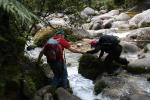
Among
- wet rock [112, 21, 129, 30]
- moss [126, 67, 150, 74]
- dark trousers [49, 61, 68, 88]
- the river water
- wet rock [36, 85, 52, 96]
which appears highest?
wet rock [112, 21, 129, 30]

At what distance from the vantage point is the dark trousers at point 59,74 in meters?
10.6

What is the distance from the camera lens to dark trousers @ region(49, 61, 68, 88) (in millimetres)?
10594

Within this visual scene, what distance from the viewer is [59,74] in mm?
10789

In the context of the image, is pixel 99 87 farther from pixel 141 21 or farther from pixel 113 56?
pixel 141 21

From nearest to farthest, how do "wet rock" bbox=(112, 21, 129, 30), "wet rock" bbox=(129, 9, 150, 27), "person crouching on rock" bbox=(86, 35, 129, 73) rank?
"person crouching on rock" bbox=(86, 35, 129, 73) → "wet rock" bbox=(129, 9, 150, 27) → "wet rock" bbox=(112, 21, 129, 30)

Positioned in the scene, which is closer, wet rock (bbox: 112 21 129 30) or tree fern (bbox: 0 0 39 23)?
tree fern (bbox: 0 0 39 23)

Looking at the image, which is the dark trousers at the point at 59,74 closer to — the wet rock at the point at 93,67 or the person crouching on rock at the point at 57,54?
the person crouching on rock at the point at 57,54

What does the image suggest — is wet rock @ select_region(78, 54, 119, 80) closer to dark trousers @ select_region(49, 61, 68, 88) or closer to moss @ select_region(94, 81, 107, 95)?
moss @ select_region(94, 81, 107, 95)

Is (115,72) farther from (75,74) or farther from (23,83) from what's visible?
(23,83)

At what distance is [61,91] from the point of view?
9820 mm

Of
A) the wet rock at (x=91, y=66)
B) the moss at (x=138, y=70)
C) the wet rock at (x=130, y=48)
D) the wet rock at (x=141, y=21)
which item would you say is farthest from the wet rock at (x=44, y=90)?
the wet rock at (x=141, y=21)

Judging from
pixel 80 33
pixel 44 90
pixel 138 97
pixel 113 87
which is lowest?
pixel 138 97

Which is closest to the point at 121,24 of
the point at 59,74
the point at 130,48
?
the point at 130,48

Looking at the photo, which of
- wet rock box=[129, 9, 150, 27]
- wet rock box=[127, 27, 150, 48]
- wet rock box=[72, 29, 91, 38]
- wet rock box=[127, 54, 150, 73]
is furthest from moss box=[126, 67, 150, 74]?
wet rock box=[129, 9, 150, 27]
